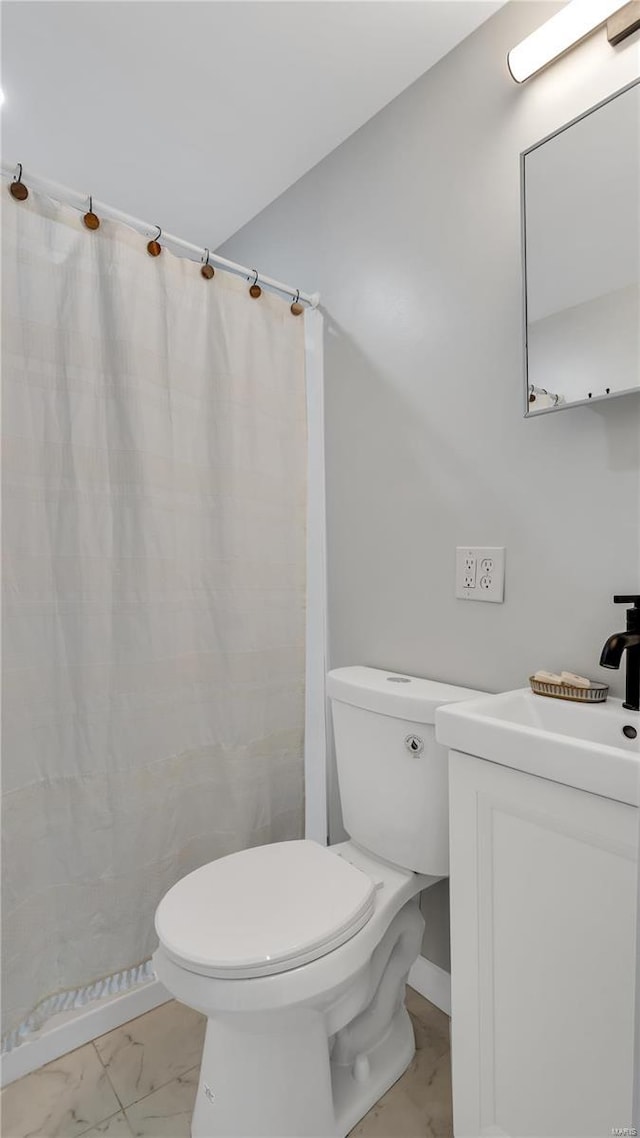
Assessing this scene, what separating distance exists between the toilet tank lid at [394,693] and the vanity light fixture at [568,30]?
1308mm

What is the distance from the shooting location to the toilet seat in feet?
3.30

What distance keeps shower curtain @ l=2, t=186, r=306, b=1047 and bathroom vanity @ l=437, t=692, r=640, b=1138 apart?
0.80 metres

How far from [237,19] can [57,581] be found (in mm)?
1330

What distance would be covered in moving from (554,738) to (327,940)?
0.57m

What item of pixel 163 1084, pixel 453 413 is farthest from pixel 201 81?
pixel 163 1084

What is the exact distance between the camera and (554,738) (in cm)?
84

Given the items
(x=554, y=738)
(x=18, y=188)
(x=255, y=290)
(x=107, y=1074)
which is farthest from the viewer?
(x=255, y=290)

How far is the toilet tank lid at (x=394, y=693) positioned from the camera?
1284 mm

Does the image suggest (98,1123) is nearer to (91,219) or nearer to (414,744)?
(414,744)

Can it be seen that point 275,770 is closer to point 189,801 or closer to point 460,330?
point 189,801

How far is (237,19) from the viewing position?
52.9 inches

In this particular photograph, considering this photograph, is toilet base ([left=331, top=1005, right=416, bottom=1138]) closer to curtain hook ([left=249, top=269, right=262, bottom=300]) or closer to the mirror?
the mirror

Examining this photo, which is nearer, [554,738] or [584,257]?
[554,738]

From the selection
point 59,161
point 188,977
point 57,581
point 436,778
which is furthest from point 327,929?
point 59,161
